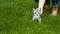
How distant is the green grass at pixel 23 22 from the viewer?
11.2ft

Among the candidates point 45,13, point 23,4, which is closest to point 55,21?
point 45,13

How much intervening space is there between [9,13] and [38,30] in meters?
0.98

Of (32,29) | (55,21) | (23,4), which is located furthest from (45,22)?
(23,4)

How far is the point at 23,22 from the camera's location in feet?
12.2

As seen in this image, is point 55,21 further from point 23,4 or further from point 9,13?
point 23,4

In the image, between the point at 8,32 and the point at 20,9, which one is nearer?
the point at 8,32

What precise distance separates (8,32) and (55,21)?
995mm

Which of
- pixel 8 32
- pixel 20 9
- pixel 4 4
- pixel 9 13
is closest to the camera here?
pixel 8 32

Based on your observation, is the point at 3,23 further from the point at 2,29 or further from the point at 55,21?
the point at 55,21

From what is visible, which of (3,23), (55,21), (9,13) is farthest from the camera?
(9,13)

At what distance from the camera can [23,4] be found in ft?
16.4

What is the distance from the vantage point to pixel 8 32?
3301 mm

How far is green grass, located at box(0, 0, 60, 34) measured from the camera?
3412 millimetres

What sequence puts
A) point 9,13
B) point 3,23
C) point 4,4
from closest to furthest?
point 3,23
point 9,13
point 4,4
